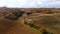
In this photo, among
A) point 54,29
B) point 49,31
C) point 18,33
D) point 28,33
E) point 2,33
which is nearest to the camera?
point 2,33

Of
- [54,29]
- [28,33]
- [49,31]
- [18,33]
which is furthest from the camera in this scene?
[54,29]

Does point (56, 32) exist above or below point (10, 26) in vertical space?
below

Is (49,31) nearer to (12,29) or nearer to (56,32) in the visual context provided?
(56,32)

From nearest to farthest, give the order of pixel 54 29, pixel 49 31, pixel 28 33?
pixel 28 33
pixel 49 31
pixel 54 29

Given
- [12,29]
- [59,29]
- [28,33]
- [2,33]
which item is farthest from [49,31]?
[2,33]

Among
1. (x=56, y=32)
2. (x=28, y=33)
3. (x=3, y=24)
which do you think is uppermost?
(x=3, y=24)

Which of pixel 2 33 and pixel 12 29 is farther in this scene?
pixel 12 29

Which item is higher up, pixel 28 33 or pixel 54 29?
pixel 28 33

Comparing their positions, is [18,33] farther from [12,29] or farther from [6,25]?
[6,25]

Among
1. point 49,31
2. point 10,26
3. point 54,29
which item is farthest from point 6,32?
point 54,29

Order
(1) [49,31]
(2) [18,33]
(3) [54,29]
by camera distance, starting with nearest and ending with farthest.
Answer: (2) [18,33] < (1) [49,31] < (3) [54,29]
